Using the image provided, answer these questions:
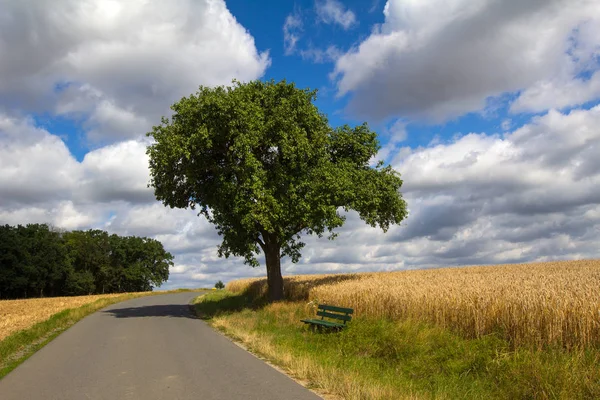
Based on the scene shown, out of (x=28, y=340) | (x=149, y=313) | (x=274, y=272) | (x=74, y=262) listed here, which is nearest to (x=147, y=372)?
(x=28, y=340)

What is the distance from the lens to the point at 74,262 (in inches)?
3250

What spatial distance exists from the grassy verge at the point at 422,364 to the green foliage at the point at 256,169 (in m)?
9.44

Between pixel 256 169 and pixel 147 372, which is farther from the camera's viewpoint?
pixel 256 169

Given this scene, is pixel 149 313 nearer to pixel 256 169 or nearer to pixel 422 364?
pixel 256 169

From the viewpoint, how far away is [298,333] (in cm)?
1499

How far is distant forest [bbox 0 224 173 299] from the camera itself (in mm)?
63553

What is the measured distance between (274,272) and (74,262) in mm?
70266

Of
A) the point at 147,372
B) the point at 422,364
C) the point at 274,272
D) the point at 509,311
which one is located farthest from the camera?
the point at 274,272

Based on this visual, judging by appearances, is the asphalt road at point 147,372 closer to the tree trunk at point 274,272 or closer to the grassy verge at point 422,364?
the grassy verge at point 422,364

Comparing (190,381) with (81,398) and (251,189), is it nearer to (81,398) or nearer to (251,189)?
(81,398)

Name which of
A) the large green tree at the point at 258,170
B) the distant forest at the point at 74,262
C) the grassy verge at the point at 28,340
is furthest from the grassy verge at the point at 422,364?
the distant forest at the point at 74,262

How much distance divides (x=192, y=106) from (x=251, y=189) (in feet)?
18.4

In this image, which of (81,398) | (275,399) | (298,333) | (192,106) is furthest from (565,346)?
(192,106)

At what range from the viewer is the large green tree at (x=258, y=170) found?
2233 centimetres
